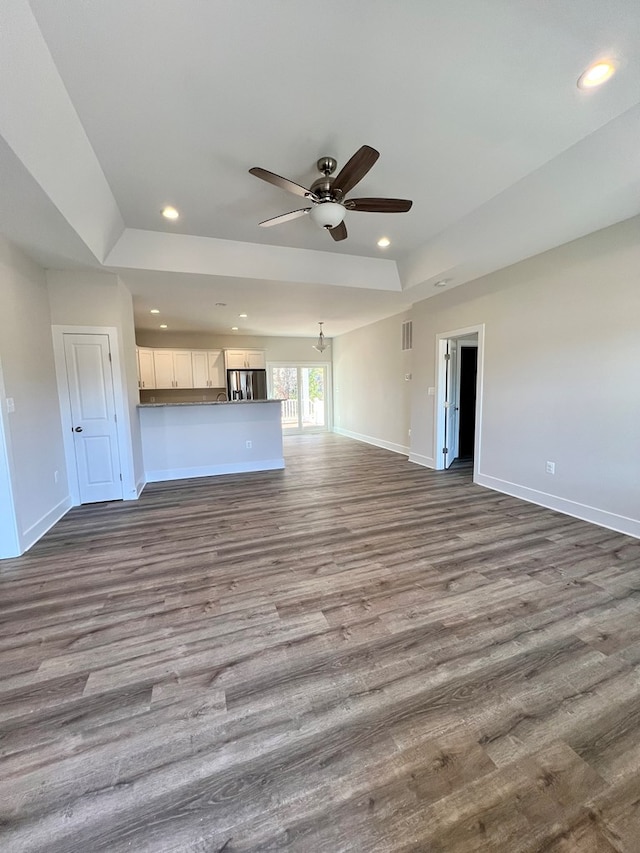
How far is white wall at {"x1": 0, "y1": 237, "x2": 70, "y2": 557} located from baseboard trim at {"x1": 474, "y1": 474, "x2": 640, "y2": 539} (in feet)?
17.0

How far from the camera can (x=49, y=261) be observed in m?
3.53

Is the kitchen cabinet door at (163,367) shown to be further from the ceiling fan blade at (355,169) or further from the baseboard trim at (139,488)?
the ceiling fan blade at (355,169)

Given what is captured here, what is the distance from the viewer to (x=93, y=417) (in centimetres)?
415

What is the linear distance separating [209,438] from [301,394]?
436 cm

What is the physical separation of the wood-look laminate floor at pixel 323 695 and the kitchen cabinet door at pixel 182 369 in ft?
17.2

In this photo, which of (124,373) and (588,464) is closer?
(588,464)

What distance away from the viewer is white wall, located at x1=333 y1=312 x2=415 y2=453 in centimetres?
671

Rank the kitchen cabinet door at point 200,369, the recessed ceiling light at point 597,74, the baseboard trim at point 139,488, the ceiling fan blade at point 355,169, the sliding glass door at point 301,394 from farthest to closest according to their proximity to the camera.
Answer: the sliding glass door at point 301,394 → the kitchen cabinet door at point 200,369 → the baseboard trim at point 139,488 → the ceiling fan blade at point 355,169 → the recessed ceiling light at point 597,74

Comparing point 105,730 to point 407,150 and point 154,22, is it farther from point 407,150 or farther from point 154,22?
point 407,150

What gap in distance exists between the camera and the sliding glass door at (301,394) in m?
9.25

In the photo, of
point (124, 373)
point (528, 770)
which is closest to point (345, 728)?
point (528, 770)

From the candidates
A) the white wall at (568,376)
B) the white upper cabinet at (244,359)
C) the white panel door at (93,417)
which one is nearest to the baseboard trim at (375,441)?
the white wall at (568,376)

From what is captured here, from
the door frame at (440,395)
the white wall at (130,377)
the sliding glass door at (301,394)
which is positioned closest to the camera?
Answer: the white wall at (130,377)

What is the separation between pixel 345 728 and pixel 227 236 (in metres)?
4.40
